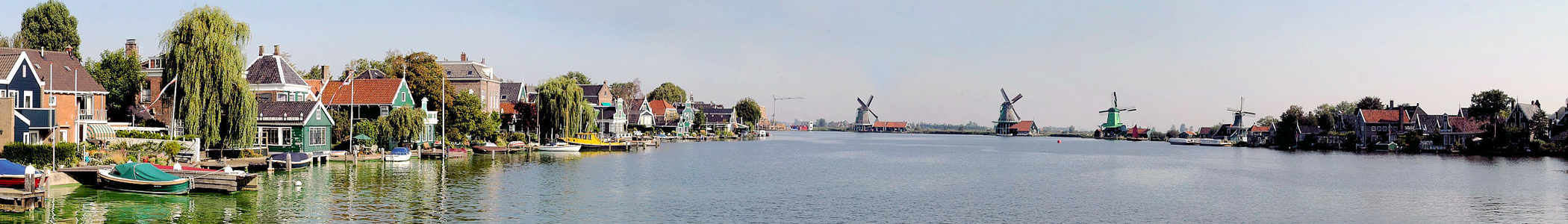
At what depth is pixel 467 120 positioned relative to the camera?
233 feet

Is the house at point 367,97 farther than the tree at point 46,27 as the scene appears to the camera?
No

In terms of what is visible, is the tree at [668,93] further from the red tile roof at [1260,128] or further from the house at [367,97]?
the house at [367,97]

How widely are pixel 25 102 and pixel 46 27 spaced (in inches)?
1683

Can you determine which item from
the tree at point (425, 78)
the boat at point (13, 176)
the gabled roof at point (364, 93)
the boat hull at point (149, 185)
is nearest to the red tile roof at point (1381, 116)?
the tree at point (425, 78)

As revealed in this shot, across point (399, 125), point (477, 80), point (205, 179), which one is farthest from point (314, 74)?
point (205, 179)

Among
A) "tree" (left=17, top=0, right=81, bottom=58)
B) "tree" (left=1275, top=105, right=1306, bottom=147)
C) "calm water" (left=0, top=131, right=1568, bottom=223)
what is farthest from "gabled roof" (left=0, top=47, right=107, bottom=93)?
"tree" (left=1275, top=105, right=1306, bottom=147)

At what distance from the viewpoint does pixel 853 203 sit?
119 feet

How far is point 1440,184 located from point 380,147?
5712 centimetres

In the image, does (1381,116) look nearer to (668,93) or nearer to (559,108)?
(559,108)

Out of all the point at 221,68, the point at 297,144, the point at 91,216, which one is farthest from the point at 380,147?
the point at 91,216

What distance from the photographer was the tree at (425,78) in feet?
255

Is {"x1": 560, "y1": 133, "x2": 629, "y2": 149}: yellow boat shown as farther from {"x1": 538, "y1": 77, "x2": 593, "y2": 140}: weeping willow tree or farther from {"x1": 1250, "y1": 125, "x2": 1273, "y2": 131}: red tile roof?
{"x1": 1250, "y1": 125, "x2": 1273, "y2": 131}: red tile roof

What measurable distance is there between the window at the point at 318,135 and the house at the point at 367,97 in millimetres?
8441

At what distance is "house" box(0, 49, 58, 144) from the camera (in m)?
39.7
